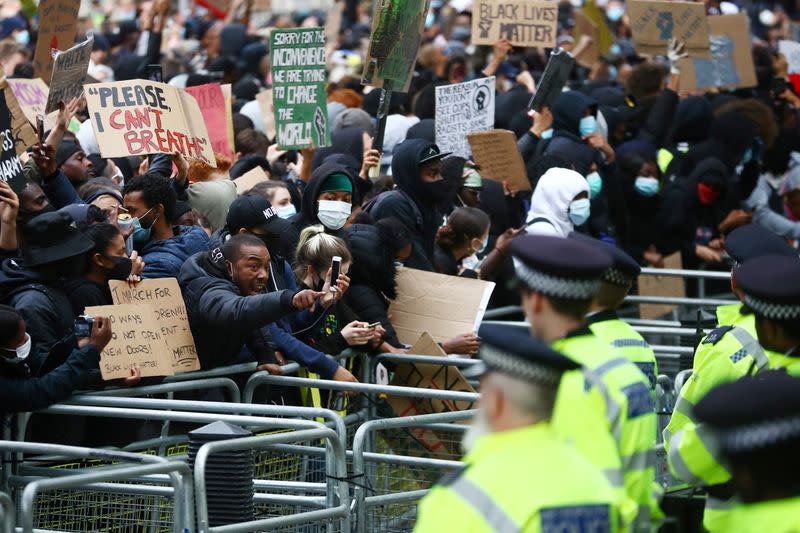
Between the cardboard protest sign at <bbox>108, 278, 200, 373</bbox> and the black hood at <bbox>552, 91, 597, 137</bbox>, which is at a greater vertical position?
the black hood at <bbox>552, 91, 597, 137</bbox>

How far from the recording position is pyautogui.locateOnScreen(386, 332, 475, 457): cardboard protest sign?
747cm

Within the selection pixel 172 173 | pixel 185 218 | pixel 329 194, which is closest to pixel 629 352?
pixel 329 194

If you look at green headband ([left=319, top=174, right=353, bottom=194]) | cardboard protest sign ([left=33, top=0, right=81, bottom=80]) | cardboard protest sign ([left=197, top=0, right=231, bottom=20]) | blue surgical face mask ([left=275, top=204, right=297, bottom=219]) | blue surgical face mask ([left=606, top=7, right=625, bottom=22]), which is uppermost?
blue surgical face mask ([left=606, top=7, right=625, bottom=22])

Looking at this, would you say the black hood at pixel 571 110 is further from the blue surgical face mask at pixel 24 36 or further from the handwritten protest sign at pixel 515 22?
the blue surgical face mask at pixel 24 36

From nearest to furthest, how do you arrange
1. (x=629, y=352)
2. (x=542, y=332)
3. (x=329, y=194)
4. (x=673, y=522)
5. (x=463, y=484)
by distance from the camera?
(x=463, y=484), (x=542, y=332), (x=673, y=522), (x=629, y=352), (x=329, y=194)

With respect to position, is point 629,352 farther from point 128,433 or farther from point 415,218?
point 415,218

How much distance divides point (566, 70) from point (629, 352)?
20.6 feet

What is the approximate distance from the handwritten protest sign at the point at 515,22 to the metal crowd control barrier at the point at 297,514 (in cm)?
716

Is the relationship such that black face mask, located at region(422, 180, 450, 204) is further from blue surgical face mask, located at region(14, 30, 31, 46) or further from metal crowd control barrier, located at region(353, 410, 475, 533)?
blue surgical face mask, located at region(14, 30, 31, 46)

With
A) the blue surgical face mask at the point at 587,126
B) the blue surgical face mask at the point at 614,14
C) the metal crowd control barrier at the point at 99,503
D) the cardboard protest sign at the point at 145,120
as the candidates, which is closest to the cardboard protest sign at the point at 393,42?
the cardboard protest sign at the point at 145,120

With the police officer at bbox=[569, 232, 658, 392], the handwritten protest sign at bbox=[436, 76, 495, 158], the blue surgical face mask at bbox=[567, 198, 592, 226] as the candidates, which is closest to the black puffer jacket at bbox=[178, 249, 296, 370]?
the police officer at bbox=[569, 232, 658, 392]

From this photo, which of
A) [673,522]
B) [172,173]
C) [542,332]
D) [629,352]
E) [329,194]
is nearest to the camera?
[542,332]

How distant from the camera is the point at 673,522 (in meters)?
4.61

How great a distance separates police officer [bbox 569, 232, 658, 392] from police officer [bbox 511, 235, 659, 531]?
57 centimetres
